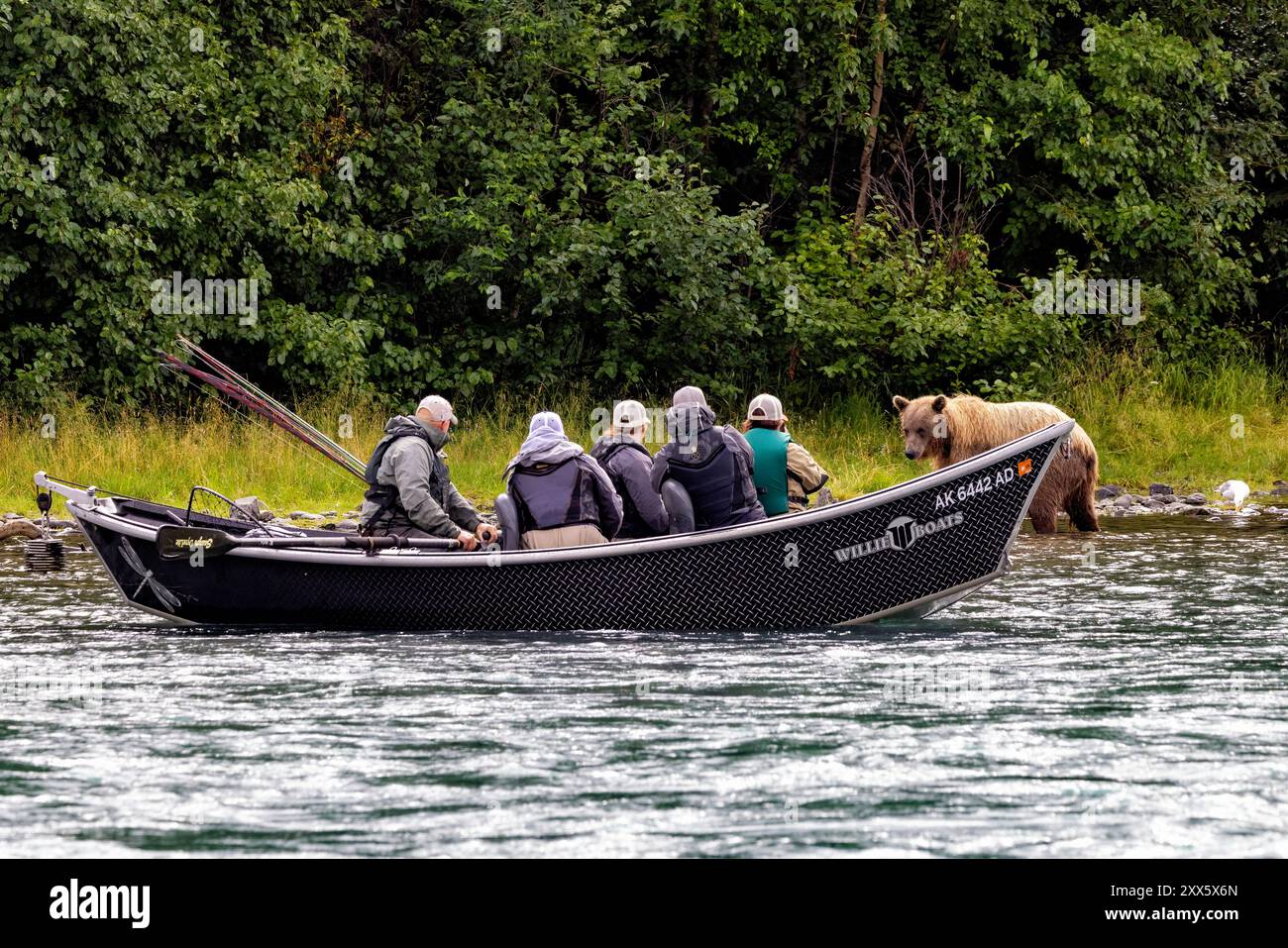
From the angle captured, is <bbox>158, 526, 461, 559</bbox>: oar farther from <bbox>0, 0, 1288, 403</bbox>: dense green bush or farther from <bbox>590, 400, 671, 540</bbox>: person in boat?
<bbox>0, 0, 1288, 403</bbox>: dense green bush

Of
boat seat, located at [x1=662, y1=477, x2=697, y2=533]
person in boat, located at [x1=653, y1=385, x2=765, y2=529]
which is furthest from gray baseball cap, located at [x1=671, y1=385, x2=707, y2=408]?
boat seat, located at [x1=662, y1=477, x2=697, y2=533]

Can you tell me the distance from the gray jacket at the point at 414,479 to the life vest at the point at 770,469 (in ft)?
5.87

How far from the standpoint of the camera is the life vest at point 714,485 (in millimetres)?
10500

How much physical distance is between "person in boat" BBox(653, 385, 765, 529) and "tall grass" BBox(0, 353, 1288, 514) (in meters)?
6.74

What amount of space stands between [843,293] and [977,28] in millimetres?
3642

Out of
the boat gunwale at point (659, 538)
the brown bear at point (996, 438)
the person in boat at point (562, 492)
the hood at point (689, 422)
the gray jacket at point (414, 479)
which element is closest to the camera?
the boat gunwale at point (659, 538)

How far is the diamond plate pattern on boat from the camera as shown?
397 inches

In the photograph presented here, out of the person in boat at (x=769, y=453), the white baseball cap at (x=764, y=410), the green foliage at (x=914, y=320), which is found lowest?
the person in boat at (x=769, y=453)

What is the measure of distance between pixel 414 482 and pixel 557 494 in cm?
84

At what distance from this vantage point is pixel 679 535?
9969 mm

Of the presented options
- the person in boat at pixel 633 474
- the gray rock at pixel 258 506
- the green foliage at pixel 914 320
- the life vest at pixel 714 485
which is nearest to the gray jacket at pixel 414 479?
the person in boat at pixel 633 474

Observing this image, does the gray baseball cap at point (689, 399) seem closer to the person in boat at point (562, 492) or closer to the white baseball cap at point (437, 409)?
the person in boat at point (562, 492)
